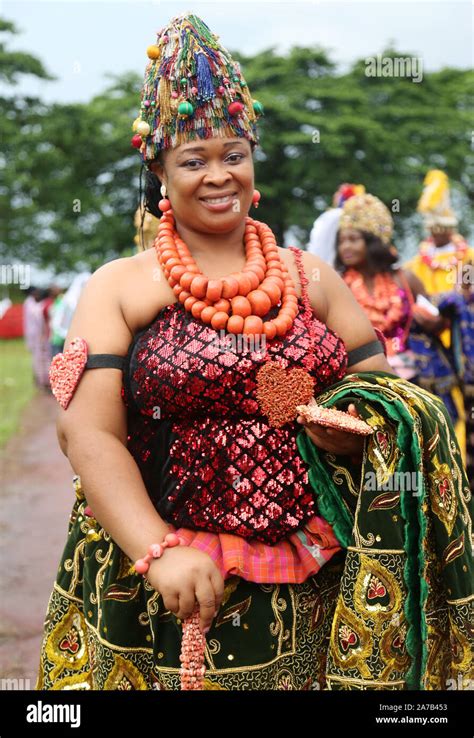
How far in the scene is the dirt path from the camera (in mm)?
4352

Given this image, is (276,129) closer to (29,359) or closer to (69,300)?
(29,359)

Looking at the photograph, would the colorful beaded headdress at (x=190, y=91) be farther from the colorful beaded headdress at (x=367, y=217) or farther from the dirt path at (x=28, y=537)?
the colorful beaded headdress at (x=367, y=217)

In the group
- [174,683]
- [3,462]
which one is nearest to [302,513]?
[174,683]

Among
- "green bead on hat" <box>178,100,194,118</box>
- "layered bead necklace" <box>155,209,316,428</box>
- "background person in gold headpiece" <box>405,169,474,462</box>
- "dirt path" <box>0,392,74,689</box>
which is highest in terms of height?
"background person in gold headpiece" <box>405,169,474,462</box>

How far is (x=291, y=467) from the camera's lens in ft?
7.50

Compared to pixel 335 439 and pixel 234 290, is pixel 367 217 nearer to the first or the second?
pixel 234 290

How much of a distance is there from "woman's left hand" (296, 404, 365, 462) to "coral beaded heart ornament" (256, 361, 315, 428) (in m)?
0.04

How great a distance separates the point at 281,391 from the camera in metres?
2.22

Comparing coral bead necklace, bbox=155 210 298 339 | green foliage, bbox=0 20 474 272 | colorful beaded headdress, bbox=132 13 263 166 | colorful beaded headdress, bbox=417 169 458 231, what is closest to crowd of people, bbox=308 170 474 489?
colorful beaded headdress, bbox=417 169 458 231

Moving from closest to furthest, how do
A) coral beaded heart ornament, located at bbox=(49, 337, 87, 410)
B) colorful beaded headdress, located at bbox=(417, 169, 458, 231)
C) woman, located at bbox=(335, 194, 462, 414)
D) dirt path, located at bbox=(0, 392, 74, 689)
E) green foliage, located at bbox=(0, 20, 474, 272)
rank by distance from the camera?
coral beaded heart ornament, located at bbox=(49, 337, 87, 410)
dirt path, located at bbox=(0, 392, 74, 689)
woman, located at bbox=(335, 194, 462, 414)
colorful beaded headdress, located at bbox=(417, 169, 458, 231)
green foliage, located at bbox=(0, 20, 474, 272)

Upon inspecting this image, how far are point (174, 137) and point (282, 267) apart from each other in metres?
0.45

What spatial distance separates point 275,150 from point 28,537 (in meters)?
19.1

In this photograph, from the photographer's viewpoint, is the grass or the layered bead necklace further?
the grass

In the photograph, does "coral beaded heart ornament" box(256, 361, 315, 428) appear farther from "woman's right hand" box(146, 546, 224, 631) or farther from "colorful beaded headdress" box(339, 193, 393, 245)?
"colorful beaded headdress" box(339, 193, 393, 245)
